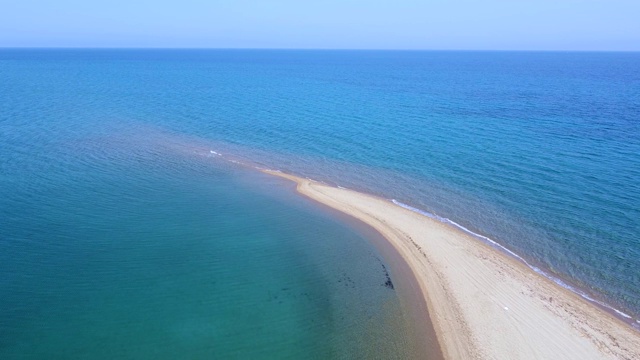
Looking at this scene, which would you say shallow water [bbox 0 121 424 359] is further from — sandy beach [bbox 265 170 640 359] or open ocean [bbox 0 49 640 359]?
sandy beach [bbox 265 170 640 359]

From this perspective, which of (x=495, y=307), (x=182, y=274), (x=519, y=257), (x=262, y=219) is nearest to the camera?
(x=495, y=307)

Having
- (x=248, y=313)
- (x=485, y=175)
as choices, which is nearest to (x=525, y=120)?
(x=485, y=175)

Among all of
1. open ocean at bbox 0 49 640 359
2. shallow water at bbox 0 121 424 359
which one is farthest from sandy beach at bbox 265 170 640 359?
shallow water at bbox 0 121 424 359

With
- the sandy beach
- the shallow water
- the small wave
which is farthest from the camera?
the small wave

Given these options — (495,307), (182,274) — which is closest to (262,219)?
(182,274)

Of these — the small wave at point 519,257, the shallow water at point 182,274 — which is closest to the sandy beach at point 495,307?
the small wave at point 519,257

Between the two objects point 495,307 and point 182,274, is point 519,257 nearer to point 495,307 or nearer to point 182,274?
point 495,307

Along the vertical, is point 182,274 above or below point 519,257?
below
